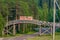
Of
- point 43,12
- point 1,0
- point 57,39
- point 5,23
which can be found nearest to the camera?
point 57,39

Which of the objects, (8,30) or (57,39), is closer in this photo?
(57,39)

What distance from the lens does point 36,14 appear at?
226ft

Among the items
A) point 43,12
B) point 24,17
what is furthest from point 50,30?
point 43,12

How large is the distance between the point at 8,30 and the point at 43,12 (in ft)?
68.6

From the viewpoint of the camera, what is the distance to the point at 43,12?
72500mm

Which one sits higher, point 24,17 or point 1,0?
point 1,0

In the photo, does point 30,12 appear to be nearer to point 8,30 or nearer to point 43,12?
point 43,12

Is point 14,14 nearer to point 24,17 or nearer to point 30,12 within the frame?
point 24,17

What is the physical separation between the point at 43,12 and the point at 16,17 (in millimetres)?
15008

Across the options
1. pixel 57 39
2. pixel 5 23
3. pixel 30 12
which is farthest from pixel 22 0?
pixel 57 39

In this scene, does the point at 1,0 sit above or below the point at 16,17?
above

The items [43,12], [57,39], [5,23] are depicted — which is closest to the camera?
[57,39]

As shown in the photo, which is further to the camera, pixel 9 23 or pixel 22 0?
pixel 22 0

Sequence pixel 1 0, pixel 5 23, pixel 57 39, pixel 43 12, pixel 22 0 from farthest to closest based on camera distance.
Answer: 1. pixel 43 12
2. pixel 22 0
3. pixel 1 0
4. pixel 5 23
5. pixel 57 39
